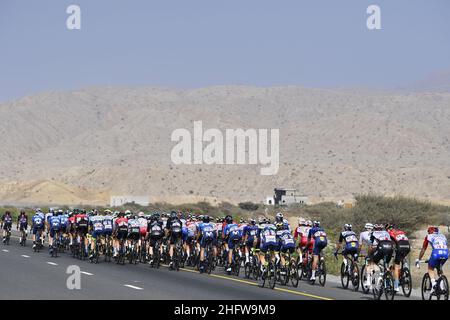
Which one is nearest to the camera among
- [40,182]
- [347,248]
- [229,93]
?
[347,248]

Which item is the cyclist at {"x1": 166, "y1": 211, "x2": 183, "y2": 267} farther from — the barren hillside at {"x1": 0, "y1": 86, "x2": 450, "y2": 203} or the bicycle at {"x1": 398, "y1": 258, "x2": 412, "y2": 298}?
the barren hillside at {"x1": 0, "y1": 86, "x2": 450, "y2": 203}

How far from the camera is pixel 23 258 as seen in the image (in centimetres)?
2953

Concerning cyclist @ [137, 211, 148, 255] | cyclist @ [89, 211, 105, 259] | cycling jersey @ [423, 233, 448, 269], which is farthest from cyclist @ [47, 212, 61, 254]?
cycling jersey @ [423, 233, 448, 269]

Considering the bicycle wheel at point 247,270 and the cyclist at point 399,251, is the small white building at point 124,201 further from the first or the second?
the cyclist at point 399,251

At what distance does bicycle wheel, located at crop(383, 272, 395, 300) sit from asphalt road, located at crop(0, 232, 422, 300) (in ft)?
2.75

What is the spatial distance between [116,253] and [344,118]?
10880 cm

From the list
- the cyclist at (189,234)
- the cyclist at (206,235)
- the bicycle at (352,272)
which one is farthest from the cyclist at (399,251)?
the cyclist at (189,234)

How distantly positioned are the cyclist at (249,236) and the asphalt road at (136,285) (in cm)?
96

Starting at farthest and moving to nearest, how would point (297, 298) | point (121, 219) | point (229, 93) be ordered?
1. point (229, 93)
2. point (121, 219)
3. point (297, 298)

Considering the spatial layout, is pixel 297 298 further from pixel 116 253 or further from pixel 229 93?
pixel 229 93

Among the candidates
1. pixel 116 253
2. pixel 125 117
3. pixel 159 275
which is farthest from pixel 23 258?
pixel 125 117

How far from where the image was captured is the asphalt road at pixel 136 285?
61.3 feet

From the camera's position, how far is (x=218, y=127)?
5157 inches
